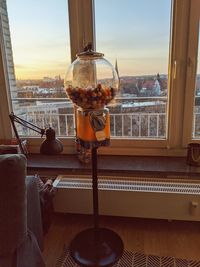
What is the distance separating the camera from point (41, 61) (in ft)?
6.40

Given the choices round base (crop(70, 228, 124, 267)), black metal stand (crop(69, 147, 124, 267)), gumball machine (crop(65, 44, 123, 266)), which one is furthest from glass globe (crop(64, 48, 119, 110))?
round base (crop(70, 228, 124, 267))

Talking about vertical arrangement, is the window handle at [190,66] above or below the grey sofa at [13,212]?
above

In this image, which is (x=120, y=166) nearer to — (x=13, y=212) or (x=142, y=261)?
(x=142, y=261)

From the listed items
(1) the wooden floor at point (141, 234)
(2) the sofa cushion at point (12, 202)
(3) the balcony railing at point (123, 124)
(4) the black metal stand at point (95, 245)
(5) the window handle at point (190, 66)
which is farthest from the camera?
(3) the balcony railing at point (123, 124)

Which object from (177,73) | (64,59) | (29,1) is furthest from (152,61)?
(29,1)

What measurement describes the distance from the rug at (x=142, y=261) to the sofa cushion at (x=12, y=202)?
0.55 meters

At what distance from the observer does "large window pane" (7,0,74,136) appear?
6.06ft

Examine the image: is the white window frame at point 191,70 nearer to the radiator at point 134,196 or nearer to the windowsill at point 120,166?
the windowsill at point 120,166

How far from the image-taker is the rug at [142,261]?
4.89 ft

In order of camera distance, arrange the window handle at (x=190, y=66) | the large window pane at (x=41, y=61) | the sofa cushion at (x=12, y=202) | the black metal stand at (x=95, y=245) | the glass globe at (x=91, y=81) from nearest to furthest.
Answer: the sofa cushion at (x=12, y=202), the glass globe at (x=91, y=81), the black metal stand at (x=95, y=245), the window handle at (x=190, y=66), the large window pane at (x=41, y=61)

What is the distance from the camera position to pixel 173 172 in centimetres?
172

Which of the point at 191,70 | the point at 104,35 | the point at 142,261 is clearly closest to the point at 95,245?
the point at 142,261

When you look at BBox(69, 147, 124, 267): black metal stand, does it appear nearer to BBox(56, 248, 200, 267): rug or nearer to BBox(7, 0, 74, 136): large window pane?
BBox(56, 248, 200, 267): rug

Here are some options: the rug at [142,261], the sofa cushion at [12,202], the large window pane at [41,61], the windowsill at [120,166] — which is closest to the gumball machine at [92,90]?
the sofa cushion at [12,202]
